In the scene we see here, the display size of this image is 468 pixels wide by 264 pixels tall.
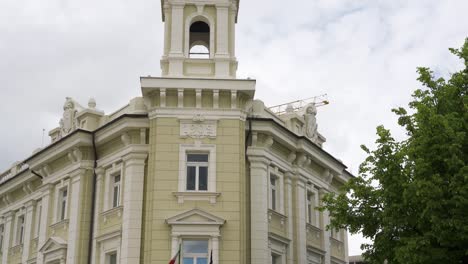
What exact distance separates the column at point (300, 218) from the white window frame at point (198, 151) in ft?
20.0

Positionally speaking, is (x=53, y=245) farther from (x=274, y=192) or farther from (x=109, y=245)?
(x=274, y=192)

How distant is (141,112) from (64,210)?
6891mm

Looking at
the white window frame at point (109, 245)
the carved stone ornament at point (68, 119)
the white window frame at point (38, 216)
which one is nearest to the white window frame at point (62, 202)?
the carved stone ornament at point (68, 119)

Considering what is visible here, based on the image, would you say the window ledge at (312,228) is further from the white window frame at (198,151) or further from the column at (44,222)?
the column at (44,222)

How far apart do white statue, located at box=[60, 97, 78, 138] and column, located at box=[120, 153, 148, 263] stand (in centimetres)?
490

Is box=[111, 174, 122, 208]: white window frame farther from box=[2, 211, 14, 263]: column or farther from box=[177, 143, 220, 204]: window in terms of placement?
box=[2, 211, 14, 263]: column


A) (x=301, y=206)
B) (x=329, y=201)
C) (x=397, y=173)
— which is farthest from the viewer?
(x=301, y=206)

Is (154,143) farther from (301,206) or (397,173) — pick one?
(397,173)

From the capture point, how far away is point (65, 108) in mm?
36156

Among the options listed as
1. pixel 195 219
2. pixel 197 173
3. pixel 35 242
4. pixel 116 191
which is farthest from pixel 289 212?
pixel 35 242

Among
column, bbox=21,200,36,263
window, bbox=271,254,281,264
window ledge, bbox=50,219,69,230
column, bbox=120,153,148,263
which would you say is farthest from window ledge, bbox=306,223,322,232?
column, bbox=21,200,36,263

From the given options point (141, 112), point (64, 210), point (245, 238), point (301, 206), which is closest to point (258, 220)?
point (245, 238)

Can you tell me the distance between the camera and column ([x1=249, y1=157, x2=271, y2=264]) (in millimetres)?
30594

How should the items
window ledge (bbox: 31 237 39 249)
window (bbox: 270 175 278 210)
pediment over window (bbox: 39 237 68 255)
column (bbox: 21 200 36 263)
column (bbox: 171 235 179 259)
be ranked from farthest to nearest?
column (bbox: 21 200 36 263), window ledge (bbox: 31 237 39 249), window (bbox: 270 175 278 210), pediment over window (bbox: 39 237 68 255), column (bbox: 171 235 179 259)
